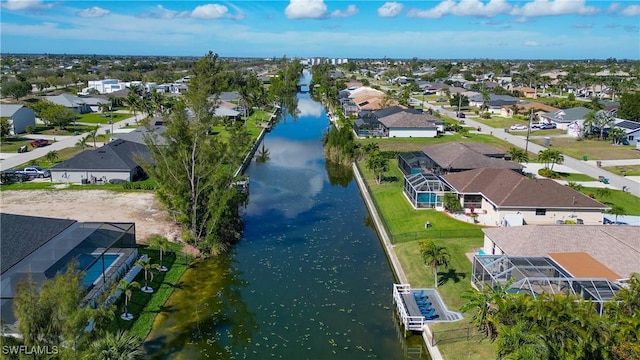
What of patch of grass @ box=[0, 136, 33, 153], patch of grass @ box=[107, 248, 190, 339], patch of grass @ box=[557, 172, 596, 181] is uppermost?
patch of grass @ box=[0, 136, 33, 153]

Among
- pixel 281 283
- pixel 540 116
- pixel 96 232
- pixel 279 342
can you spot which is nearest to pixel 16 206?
pixel 96 232

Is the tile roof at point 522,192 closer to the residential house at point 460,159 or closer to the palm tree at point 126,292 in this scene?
the residential house at point 460,159

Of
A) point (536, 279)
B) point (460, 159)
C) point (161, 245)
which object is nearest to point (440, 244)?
point (536, 279)

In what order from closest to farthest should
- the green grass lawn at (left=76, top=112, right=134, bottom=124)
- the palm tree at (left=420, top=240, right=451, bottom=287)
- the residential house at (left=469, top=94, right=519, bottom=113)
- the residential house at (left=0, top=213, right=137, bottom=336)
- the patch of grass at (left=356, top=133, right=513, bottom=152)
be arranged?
the residential house at (left=0, top=213, right=137, bottom=336) → the palm tree at (left=420, top=240, right=451, bottom=287) → the patch of grass at (left=356, top=133, right=513, bottom=152) → the green grass lawn at (left=76, top=112, right=134, bottom=124) → the residential house at (left=469, top=94, right=519, bottom=113)

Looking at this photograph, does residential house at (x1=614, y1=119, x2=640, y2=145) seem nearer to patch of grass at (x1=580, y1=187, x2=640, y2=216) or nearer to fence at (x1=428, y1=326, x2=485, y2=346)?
patch of grass at (x1=580, y1=187, x2=640, y2=216)

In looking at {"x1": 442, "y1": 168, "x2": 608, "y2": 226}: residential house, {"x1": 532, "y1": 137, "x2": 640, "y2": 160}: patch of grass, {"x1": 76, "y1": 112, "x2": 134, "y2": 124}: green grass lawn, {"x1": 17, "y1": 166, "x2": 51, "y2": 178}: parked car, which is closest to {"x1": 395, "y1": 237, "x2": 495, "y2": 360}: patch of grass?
{"x1": 442, "y1": 168, "x2": 608, "y2": 226}: residential house

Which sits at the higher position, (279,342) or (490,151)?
(490,151)

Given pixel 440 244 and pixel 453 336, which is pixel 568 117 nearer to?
pixel 440 244

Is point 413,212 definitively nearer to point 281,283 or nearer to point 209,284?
point 281,283
